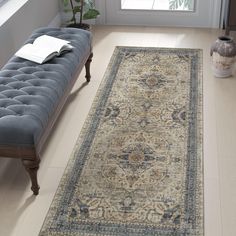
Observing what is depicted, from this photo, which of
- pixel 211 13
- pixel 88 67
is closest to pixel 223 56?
pixel 88 67

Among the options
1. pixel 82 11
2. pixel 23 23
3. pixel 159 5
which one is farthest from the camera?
pixel 159 5

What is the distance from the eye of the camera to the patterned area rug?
2338 millimetres

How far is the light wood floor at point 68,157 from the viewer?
236 centimetres

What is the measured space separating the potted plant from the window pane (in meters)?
0.36

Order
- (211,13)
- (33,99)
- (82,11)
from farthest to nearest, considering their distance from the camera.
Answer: (211,13) < (82,11) < (33,99)

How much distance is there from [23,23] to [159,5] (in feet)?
4.92

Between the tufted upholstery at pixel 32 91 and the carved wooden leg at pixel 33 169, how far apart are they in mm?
108

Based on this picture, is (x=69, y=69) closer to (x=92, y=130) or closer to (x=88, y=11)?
(x=92, y=130)

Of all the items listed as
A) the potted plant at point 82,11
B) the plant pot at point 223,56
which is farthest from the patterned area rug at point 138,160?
the potted plant at point 82,11

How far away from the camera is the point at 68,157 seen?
9.30 feet

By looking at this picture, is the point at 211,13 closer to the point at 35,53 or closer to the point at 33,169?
the point at 35,53

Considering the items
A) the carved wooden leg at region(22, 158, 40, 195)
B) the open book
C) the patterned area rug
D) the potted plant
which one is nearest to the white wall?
the potted plant

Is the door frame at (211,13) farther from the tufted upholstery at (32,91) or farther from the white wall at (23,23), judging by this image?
the tufted upholstery at (32,91)

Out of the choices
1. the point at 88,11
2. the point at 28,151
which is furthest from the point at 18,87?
the point at 88,11
